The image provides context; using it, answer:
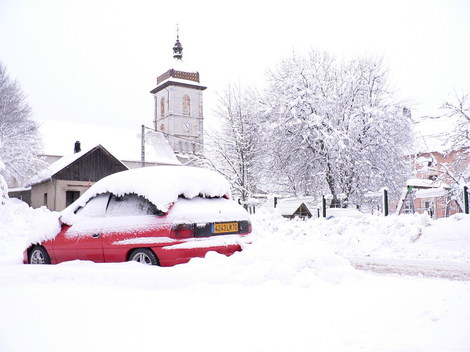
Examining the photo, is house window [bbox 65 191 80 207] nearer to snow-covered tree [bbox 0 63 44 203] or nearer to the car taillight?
snow-covered tree [bbox 0 63 44 203]

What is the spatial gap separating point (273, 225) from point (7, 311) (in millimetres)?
11364

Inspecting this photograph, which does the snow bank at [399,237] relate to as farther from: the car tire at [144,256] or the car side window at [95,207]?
the car side window at [95,207]

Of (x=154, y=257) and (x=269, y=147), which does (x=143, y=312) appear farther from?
(x=269, y=147)

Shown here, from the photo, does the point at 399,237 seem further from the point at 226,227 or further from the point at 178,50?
the point at 178,50

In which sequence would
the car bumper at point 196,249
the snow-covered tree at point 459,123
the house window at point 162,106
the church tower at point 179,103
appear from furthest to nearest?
the house window at point 162,106
the church tower at point 179,103
the snow-covered tree at point 459,123
the car bumper at point 196,249

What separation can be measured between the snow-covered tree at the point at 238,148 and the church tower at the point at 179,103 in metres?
50.2

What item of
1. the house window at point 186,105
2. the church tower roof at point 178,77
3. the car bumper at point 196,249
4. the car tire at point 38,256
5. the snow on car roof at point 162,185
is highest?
the church tower roof at point 178,77

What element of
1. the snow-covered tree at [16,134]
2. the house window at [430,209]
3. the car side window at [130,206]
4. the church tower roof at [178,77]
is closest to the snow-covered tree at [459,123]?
the house window at [430,209]

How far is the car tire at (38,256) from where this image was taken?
7246 millimetres

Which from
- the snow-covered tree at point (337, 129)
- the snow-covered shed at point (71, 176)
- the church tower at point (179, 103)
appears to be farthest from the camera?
the church tower at point (179, 103)

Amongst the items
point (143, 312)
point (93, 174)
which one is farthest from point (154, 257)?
point (93, 174)

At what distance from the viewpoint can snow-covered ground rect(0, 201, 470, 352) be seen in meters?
3.40

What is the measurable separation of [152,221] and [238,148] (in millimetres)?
24175

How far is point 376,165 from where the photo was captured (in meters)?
24.4
